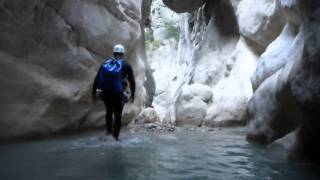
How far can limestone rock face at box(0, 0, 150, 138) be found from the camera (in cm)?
899

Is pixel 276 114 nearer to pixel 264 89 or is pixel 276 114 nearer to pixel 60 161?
pixel 264 89

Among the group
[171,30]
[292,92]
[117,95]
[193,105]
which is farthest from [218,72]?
[171,30]

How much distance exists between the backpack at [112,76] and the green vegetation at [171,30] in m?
33.9

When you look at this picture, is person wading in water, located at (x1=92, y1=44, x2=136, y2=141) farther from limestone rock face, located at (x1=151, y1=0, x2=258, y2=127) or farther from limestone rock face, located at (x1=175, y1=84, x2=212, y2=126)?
limestone rock face, located at (x1=175, y1=84, x2=212, y2=126)

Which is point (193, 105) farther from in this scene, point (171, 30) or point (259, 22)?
point (171, 30)

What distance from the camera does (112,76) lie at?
8.61 metres

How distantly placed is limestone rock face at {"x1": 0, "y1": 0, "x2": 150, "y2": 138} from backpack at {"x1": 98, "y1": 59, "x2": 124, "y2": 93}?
177 cm

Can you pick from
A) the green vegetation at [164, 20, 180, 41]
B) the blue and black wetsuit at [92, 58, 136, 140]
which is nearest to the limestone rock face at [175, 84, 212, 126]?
the blue and black wetsuit at [92, 58, 136, 140]

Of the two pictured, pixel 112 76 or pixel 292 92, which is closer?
pixel 292 92

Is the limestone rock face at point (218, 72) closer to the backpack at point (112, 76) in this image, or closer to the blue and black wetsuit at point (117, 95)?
the blue and black wetsuit at point (117, 95)

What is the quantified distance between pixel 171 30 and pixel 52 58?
3284 centimetres

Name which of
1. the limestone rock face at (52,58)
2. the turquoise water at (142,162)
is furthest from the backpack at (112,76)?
the limestone rock face at (52,58)

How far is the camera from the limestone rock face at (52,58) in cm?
899

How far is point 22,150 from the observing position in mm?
7559
